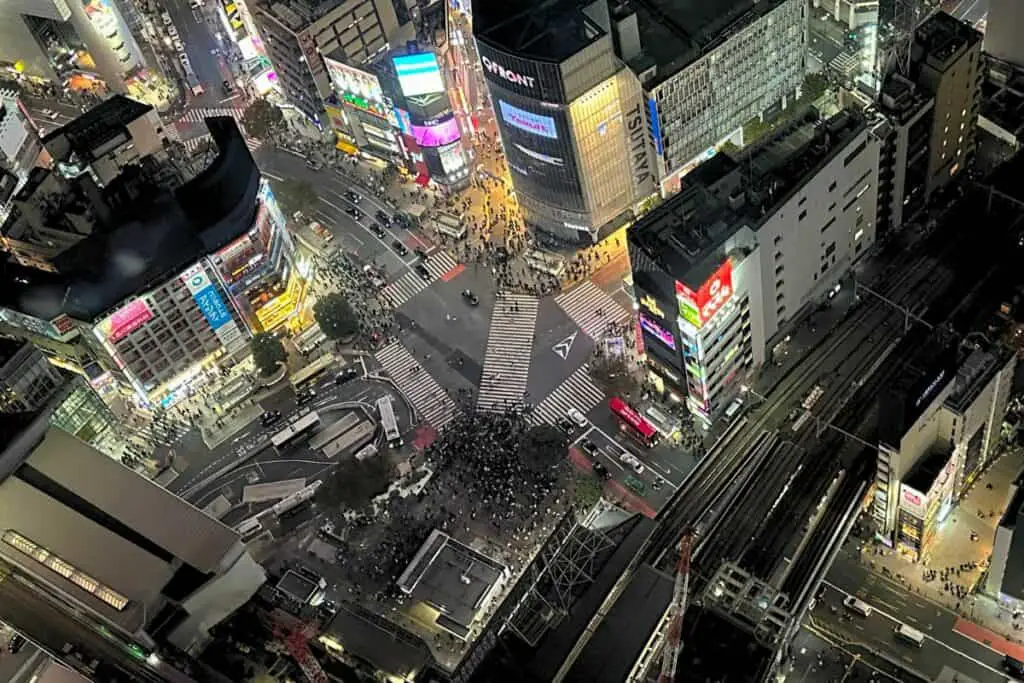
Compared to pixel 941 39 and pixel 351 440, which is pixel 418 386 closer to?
pixel 351 440

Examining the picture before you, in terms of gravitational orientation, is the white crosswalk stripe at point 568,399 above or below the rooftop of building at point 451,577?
above

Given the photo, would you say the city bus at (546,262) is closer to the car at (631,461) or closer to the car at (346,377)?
the car at (346,377)

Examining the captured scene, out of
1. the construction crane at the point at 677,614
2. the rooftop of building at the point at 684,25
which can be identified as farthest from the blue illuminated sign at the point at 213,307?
the construction crane at the point at 677,614

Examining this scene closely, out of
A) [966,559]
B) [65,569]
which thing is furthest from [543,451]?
[65,569]

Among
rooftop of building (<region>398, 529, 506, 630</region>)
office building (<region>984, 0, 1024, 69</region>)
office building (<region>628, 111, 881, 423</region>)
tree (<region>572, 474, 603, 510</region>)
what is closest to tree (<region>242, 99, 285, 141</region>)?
office building (<region>628, 111, 881, 423</region>)

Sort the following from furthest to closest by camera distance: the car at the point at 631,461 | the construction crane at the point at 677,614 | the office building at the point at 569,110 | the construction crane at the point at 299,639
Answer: the office building at the point at 569,110
the car at the point at 631,461
the construction crane at the point at 299,639
the construction crane at the point at 677,614

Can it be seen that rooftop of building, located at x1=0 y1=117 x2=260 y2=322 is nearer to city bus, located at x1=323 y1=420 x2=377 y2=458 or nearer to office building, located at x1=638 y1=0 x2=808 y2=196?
city bus, located at x1=323 y1=420 x2=377 y2=458
